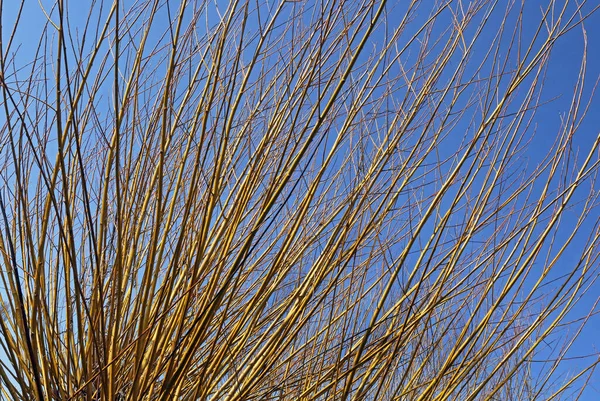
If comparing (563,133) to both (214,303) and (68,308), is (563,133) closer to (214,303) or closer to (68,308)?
(214,303)

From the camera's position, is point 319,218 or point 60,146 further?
point 319,218

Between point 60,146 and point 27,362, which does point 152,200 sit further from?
point 60,146

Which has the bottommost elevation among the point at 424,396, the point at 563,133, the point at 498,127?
the point at 424,396

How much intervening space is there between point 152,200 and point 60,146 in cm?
66

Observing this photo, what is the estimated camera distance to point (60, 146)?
32.4 inches

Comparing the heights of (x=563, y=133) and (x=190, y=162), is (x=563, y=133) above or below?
below

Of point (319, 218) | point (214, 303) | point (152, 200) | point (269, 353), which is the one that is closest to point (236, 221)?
point (214, 303)

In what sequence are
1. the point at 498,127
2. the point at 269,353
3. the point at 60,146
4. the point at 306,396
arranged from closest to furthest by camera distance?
the point at 60,146, the point at 269,353, the point at 306,396, the point at 498,127

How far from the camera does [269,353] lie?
1.04 m

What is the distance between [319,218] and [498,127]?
61cm

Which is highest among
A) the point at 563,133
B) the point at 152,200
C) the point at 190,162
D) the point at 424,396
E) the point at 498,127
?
the point at 190,162

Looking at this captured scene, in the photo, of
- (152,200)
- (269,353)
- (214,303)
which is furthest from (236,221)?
(152,200)

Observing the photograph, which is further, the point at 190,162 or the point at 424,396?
the point at 190,162

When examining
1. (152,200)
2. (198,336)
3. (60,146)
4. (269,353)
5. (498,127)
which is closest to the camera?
(60,146)
